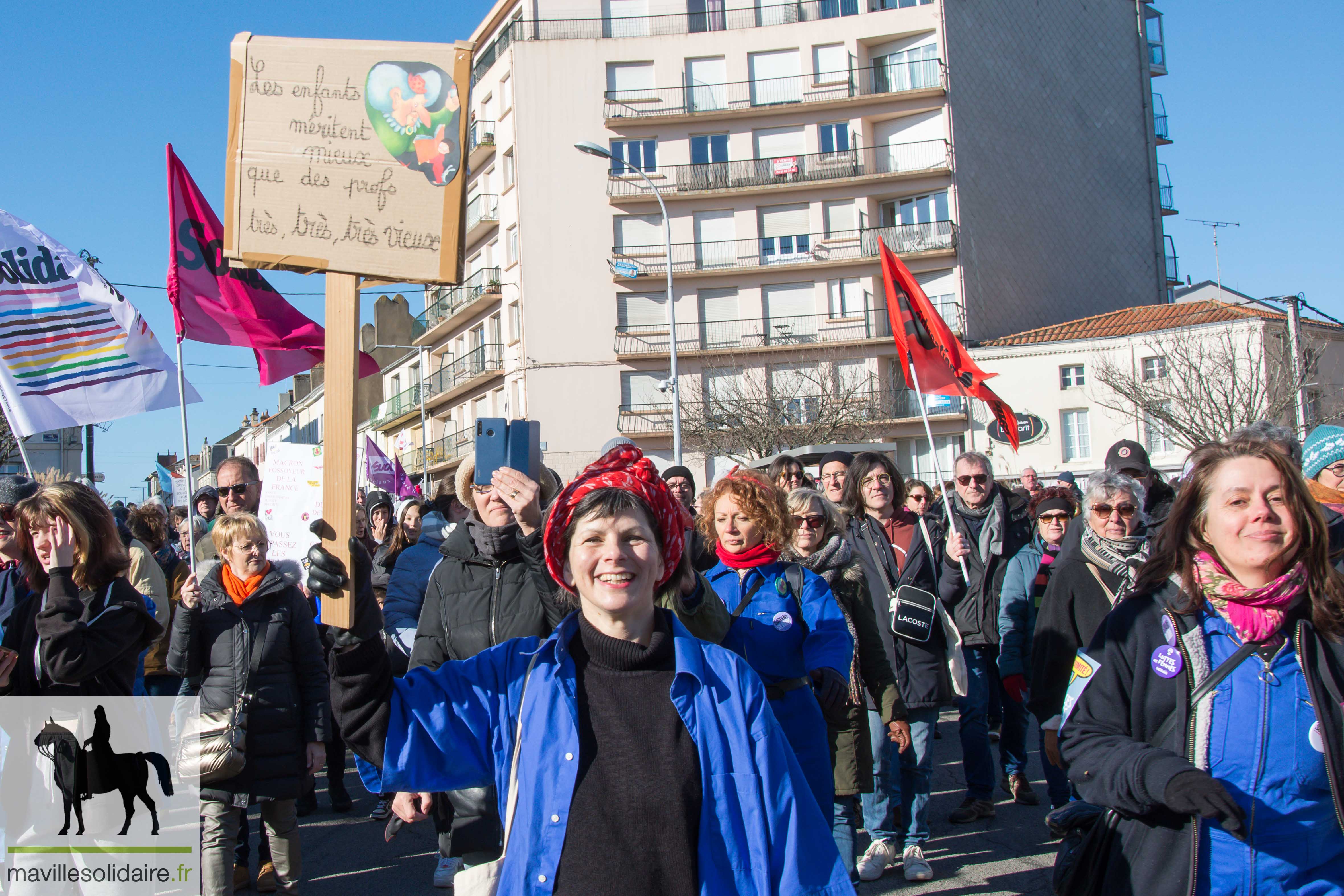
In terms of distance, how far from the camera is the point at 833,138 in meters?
40.2

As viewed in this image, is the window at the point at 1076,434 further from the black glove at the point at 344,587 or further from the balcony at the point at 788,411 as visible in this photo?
the black glove at the point at 344,587

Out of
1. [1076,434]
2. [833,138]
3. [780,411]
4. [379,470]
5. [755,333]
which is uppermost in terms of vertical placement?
[833,138]

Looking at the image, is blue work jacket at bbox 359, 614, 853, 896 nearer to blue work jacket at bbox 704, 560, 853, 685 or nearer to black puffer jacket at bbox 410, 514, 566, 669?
black puffer jacket at bbox 410, 514, 566, 669

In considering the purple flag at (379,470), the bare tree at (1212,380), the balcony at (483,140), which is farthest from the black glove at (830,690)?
the balcony at (483,140)

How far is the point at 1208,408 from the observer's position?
2945cm

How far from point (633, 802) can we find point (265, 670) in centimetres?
321

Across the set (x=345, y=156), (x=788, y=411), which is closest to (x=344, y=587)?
(x=345, y=156)

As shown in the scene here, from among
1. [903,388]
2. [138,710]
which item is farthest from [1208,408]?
[138,710]

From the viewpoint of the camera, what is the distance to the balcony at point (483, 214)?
4359 centimetres

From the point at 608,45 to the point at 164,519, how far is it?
3676cm

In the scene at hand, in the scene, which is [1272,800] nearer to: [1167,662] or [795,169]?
[1167,662]

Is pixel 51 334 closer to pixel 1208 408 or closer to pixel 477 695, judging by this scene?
pixel 477 695

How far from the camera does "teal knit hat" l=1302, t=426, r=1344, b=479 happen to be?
18.3ft

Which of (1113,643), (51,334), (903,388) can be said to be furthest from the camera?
(903,388)
